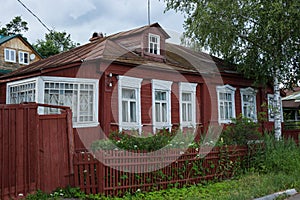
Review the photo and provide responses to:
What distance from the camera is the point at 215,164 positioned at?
33.0 ft

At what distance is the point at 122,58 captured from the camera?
1344 cm

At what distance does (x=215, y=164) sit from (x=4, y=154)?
5.89 meters

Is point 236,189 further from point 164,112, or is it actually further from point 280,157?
point 164,112

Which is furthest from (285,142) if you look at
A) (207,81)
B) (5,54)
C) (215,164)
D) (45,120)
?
(5,54)

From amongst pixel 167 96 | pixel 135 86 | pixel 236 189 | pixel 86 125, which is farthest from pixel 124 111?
pixel 236 189

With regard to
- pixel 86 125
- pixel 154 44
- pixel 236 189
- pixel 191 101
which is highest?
pixel 154 44

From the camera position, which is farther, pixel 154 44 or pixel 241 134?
pixel 154 44

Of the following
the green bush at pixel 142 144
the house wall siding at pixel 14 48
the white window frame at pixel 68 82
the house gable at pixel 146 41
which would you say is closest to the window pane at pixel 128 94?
the white window frame at pixel 68 82

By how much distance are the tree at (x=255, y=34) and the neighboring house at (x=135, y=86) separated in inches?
55.9

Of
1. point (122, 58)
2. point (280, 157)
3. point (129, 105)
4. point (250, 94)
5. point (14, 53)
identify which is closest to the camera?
point (280, 157)

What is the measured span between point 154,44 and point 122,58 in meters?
2.96

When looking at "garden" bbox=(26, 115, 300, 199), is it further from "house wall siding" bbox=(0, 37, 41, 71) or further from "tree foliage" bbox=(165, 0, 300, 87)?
"house wall siding" bbox=(0, 37, 41, 71)

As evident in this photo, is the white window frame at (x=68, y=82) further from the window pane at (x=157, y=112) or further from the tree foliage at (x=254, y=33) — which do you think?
the tree foliage at (x=254, y=33)

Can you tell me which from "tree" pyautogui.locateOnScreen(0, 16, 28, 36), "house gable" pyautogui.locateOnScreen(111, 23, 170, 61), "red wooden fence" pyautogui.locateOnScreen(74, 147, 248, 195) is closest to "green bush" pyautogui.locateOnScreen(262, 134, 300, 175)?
"red wooden fence" pyautogui.locateOnScreen(74, 147, 248, 195)
